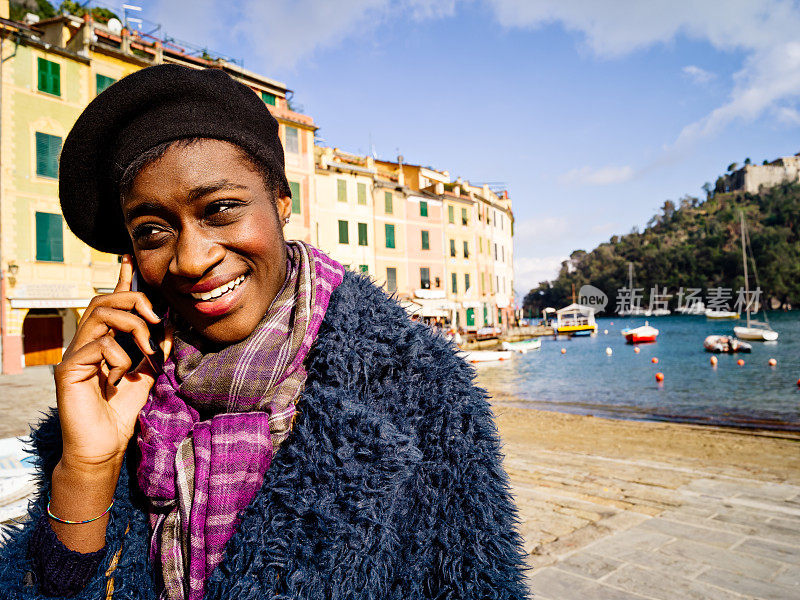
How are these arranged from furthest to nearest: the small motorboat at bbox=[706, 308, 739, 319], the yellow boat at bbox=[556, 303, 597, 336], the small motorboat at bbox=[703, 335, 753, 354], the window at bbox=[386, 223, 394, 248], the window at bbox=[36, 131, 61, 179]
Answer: the small motorboat at bbox=[706, 308, 739, 319]
the yellow boat at bbox=[556, 303, 597, 336]
the small motorboat at bbox=[703, 335, 753, 354]
the window at bbox=[386, 223, 394, 248]
the window at bbox=[36, 131, 61, 179]

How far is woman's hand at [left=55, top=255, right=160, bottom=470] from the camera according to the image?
1.08m

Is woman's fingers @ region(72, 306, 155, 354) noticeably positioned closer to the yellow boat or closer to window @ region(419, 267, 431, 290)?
window @ region(419, 267, 431, 290)

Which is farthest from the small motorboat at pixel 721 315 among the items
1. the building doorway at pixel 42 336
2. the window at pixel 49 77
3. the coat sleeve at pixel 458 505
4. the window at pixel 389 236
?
the coat sleeve at pixel 458 505

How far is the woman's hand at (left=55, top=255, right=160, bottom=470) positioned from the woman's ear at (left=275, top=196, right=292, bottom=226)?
370 mm

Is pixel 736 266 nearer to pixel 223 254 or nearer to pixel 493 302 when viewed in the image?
pixel 493 302

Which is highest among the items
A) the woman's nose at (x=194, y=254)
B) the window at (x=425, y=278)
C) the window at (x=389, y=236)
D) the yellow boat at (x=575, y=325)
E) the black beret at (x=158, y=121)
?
the window at (x=389, y=236)

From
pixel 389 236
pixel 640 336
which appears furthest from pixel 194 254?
pixel 640 336

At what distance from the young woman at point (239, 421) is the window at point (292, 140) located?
2346 cm

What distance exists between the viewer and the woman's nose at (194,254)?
104cm

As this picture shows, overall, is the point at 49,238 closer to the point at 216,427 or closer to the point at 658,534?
the point at 658,534

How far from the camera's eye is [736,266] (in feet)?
281

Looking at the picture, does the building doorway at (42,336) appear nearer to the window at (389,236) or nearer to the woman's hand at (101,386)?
the window at (389,236)

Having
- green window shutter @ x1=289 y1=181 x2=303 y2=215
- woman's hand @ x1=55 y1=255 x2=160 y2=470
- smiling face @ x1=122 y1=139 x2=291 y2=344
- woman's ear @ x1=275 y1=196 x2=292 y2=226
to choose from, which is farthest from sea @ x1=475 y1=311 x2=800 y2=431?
woman's hand @ x1=55 y1=255 x2=160 y2=470

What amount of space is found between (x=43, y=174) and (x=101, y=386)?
66.1ft
